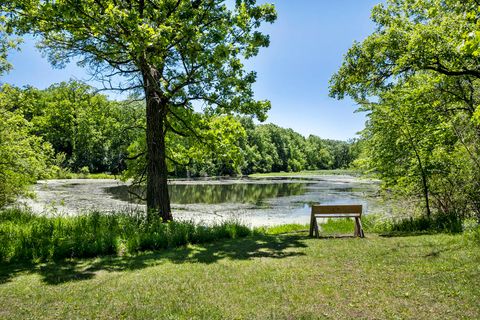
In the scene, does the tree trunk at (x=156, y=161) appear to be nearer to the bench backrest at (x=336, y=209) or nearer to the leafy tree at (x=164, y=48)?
the leafy tree at (x=164, y=48)

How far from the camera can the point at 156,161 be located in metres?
12.8

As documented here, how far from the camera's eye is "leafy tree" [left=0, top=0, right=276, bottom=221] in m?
9.91

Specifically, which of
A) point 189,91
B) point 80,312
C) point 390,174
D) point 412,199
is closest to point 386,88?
point 390,174

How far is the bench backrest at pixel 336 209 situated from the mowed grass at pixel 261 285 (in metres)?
2.64

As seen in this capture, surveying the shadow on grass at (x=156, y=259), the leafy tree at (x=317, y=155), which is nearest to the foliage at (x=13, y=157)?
the shadow on grass at (x=156, y=259)

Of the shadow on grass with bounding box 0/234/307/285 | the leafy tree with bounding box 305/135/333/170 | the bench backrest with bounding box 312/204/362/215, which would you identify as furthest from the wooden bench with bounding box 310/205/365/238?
the leafy tree with bounding box 305/135/333/170

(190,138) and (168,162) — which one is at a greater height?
(190,138)

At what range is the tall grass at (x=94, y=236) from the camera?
8.49 m

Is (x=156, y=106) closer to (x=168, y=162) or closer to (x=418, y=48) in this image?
(x=168, y=162)

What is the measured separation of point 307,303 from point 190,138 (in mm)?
10878

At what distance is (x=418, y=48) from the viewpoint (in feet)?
35.5

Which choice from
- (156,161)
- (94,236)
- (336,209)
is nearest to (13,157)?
(156,161)

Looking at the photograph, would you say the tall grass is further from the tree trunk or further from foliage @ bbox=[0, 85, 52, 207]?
foliage @ bbox=[0, 85, 52, 207]

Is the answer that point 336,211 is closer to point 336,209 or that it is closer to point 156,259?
point 336,209
